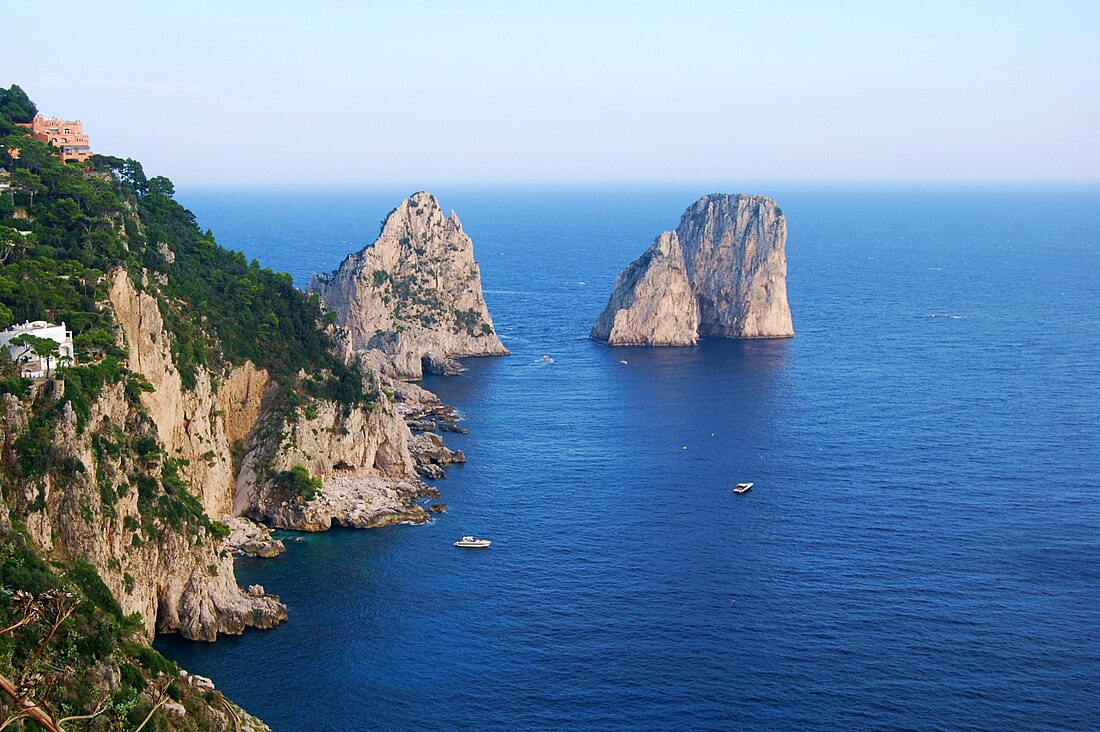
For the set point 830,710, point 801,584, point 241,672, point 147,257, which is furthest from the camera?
point 147,257

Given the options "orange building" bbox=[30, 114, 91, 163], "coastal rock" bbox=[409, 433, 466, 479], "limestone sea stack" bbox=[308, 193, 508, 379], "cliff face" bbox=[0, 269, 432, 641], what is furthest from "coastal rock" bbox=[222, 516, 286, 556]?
"limestone sea stack" bbox=[308, 193, 508, 379]

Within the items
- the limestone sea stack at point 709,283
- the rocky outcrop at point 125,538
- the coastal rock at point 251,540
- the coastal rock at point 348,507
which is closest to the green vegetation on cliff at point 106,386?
the rocky outcrop at point 125,538

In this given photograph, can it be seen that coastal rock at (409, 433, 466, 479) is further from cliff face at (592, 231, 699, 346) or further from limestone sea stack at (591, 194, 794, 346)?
cliff face at (592, 231, 699, 346)

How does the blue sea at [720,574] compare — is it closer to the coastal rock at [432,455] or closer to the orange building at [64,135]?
the coastal rock at [432,455]

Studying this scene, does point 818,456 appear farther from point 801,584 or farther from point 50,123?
point 50,123

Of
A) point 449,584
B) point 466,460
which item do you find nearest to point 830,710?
point 449,584

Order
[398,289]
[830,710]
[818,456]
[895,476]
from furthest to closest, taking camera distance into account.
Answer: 1. [398,289]
2. [818,456]
3. [895,476]
4. [830,710]

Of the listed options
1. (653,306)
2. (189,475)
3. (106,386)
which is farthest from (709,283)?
(106,386)
